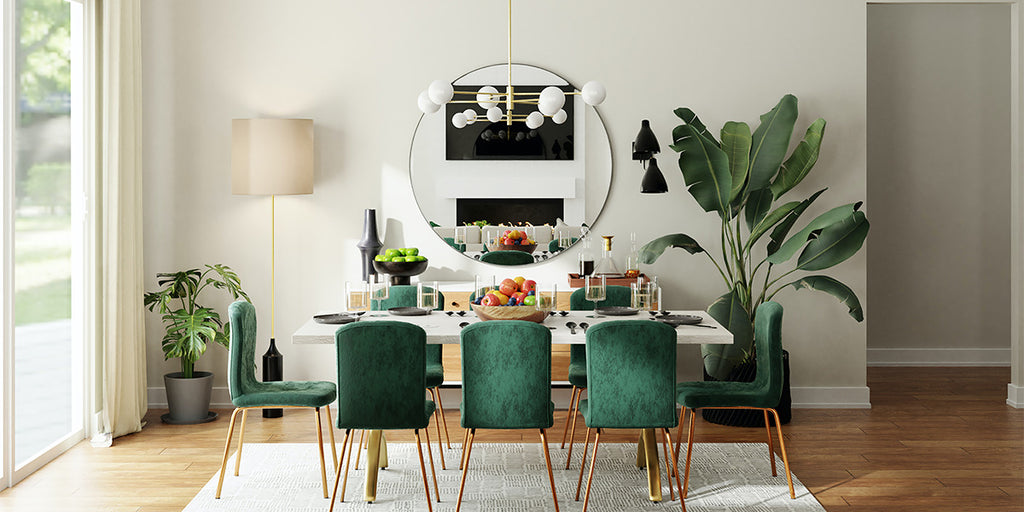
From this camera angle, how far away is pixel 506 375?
3338 millimetres

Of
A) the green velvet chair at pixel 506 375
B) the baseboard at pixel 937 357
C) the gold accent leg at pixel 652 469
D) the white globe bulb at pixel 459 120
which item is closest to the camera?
the green velvet chair at pixel 506 375

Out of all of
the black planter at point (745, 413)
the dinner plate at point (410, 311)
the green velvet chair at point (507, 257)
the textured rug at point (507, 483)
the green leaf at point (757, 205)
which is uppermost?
the green leaf at point (757, 205)

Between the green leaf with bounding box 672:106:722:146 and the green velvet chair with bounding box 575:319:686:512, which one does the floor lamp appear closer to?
the green leaf with bounding box 672:106:722:146

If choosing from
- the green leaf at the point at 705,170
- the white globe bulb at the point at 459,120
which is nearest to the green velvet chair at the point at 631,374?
the green leaf at the point at 705,170

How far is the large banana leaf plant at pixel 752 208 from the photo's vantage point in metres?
4.83

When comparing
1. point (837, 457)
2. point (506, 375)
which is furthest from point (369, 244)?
point (837, 457)

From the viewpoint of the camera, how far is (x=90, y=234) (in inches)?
183

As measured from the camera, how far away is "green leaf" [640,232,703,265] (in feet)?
16.4

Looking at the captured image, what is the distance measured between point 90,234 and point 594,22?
3.22 m

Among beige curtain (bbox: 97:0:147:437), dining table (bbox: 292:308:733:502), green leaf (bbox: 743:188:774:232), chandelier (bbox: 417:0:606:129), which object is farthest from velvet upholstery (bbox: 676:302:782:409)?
beige curtain (bbox: 97:0:147:437)

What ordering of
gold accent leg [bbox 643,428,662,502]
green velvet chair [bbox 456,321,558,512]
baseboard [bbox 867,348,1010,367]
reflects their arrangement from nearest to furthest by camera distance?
1. green velvet chair [bbox 456,321,558,512]
2. gold accent leg [bbox 643,428,662,502]
3. baseboard [bbox 867,348,1010,367]

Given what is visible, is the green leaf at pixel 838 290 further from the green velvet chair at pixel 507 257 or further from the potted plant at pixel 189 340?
the potted plant at pixel 189 340

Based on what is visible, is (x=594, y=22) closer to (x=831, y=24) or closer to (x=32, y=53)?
(x=831, y=24)

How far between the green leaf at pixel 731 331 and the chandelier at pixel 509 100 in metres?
1.44
